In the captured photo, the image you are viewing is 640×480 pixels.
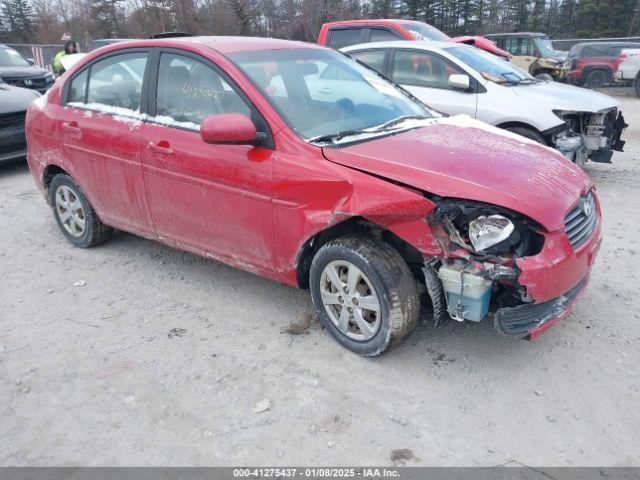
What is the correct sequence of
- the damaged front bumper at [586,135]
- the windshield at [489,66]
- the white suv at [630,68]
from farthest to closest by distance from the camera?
the white suv at [630,68], the windshield at [489,66], the damaged front bumper at [586,135]

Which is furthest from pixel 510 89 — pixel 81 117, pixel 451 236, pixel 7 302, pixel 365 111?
pixel 7 302

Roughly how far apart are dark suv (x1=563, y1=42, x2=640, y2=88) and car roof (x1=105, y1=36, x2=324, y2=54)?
1670 centimetres

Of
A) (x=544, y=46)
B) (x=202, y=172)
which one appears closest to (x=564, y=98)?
(x=202, y=172)

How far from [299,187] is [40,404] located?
1868mm

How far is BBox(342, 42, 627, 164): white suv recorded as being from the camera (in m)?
6.37

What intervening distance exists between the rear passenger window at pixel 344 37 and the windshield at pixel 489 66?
283 cm

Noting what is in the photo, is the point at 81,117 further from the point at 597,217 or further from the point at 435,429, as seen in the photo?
the point at 597,217

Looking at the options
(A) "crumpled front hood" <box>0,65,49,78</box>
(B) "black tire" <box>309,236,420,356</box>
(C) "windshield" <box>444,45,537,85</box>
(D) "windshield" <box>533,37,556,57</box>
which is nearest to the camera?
(B) "black tire" <box>309,236,420,356</box>

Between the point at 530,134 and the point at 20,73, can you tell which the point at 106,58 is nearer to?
the point at 530,134

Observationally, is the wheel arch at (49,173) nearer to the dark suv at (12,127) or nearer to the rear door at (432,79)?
the dark suv at (12,127)

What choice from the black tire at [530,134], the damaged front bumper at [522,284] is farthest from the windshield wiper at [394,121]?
the black tire at [530,134]

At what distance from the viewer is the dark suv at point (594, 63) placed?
60.1ft

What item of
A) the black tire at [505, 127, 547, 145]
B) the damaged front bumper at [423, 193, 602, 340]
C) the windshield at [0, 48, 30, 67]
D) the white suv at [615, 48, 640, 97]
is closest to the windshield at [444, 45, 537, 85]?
the black tire at [505, 127, 547, 145]

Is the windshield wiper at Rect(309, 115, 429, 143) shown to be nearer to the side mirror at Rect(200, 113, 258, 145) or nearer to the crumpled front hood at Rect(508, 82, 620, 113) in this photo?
the side mirror at Rect(200, 113, 258, 145)
